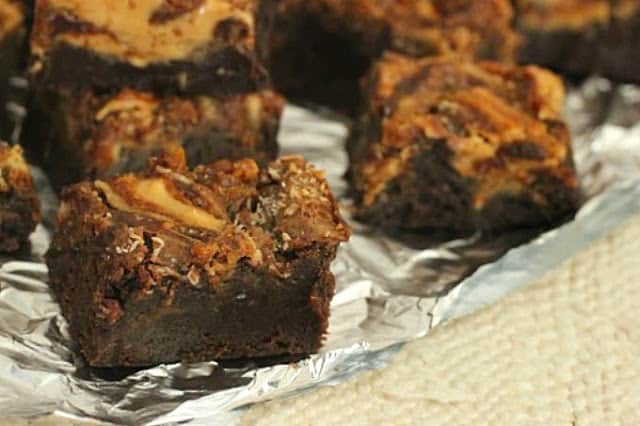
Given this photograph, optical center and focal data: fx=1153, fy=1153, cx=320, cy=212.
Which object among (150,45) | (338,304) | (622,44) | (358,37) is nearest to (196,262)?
(338,304)

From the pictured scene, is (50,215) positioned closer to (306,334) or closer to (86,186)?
(86,186)

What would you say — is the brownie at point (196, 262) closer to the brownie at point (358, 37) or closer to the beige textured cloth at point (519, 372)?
the beige textured cloth at point (519, 372)

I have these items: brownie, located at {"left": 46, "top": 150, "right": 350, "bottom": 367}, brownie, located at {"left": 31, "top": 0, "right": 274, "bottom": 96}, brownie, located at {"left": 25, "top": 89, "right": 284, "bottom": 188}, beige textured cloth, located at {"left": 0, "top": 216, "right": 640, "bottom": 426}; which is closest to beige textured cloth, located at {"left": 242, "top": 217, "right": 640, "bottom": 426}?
beige textured cloth, located at {"left": 0, "top": 216, "right": 640, "bottom": 426}

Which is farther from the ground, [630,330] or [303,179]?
[303,179]

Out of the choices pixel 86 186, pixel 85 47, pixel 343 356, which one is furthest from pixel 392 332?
pixel 85 47

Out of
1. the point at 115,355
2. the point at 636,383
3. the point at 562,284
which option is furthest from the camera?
the point at 562,284

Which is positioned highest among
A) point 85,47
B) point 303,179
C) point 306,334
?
point 85,47

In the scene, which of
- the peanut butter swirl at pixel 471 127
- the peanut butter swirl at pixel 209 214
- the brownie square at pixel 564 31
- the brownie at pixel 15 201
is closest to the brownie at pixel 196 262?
the peanut butter swirl at pixel 209 214
